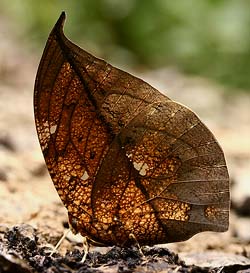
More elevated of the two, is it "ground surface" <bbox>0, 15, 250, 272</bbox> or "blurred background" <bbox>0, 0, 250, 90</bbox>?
"blurred background" <bbox>0, 0, 250, 90</bbox>

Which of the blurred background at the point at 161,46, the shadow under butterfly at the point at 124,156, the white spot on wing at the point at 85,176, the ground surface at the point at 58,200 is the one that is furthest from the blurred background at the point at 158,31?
the white spot on wing at the point at 85,176

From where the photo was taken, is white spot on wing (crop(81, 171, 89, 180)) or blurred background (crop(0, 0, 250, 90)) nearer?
white spot on wing (crop(81, 171, 89, 180))

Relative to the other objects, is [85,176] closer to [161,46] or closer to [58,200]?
[58,200]

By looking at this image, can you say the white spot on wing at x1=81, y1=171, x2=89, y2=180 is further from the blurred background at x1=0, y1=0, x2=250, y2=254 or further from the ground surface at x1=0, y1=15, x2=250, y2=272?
the blurred background at x1=0, y1=0, x2=250, y2=254

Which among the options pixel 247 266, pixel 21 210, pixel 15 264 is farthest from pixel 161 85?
pixel 15 264

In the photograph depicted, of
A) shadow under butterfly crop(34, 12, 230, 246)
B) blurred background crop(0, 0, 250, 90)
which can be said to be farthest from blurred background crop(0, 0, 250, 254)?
shadow under butterfly crop(34, 12, 230, 246)

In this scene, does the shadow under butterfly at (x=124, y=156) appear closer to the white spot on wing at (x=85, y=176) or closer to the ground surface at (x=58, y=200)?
the white spot on wing at (x=85, y=176)
